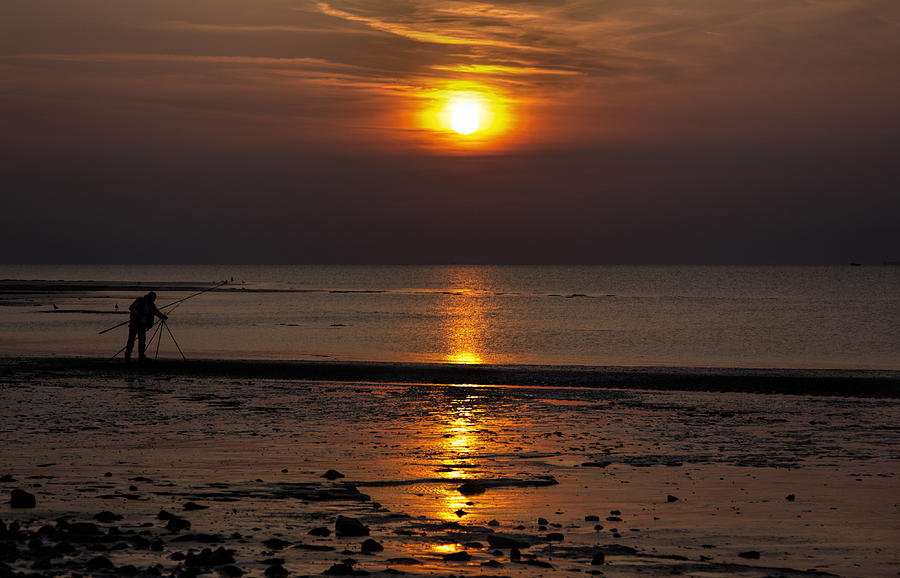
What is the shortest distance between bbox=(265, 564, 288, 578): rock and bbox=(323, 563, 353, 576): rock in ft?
1.26

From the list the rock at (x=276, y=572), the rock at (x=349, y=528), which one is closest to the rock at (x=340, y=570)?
the rock at (x=276, y=572)

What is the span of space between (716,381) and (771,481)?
52.7 ft

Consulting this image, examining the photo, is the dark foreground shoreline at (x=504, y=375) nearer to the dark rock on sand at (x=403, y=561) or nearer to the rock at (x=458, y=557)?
the rock at (x=458, y=557)

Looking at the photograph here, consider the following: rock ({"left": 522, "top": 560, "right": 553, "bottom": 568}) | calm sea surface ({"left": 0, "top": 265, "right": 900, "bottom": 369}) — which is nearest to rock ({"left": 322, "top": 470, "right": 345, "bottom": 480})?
rock ({"left": 522, "top": 560, "right": 553, "bottom": 568})

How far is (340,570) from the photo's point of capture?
29.0 feet

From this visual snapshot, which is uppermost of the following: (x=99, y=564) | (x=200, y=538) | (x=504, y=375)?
(x=504, y=375)

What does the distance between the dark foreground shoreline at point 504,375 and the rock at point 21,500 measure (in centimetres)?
1657

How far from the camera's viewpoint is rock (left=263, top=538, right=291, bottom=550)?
31.9ft

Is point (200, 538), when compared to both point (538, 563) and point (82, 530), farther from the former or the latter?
point (538, 563)

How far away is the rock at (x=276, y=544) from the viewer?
383 inches

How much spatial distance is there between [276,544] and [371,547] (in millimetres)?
957

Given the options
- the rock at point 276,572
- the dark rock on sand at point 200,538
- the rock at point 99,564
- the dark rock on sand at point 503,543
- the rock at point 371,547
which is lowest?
the rock at point 99,564

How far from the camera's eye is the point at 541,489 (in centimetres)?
1298

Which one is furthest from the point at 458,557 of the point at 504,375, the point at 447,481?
the point at 504,375
